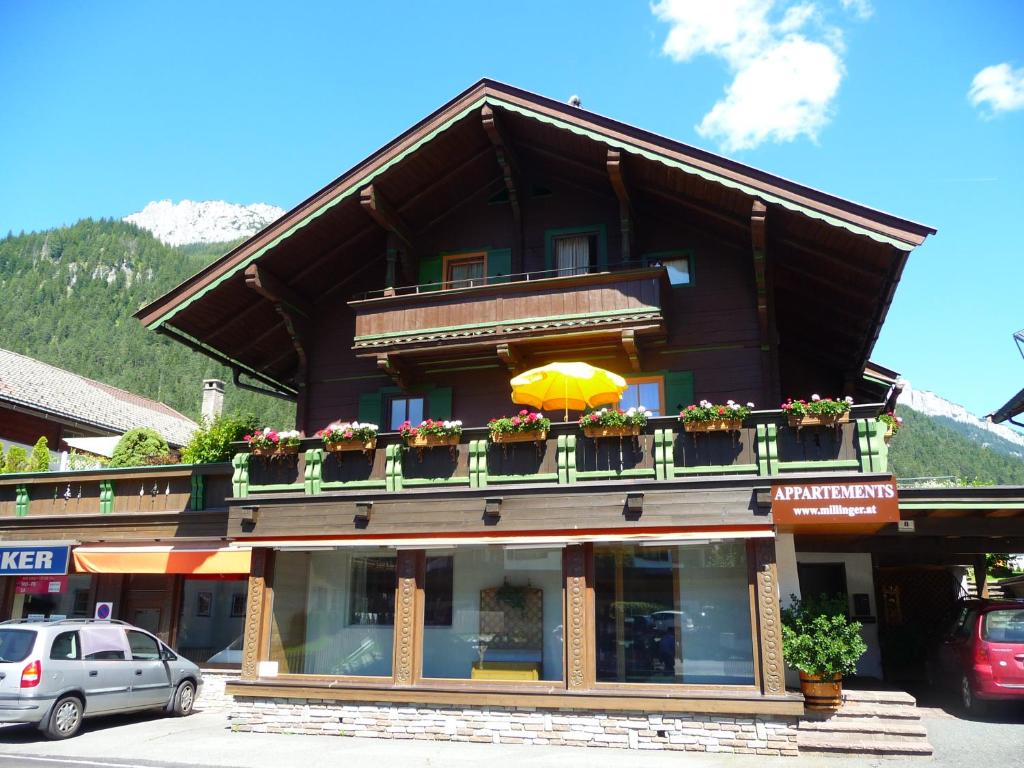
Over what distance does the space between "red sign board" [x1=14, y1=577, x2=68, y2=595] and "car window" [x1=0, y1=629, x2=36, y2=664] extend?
609 cm

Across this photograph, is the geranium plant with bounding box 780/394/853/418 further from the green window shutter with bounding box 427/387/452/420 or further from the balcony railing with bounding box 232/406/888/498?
the green window shutter with bounding box 427/387/452/420

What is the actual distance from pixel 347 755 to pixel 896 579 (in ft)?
43.0

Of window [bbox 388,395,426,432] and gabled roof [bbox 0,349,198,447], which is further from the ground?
gabled roof [bbox 0,349,198,447]

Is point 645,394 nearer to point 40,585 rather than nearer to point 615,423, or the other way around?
point 615,423

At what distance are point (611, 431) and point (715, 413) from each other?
66.1 inches

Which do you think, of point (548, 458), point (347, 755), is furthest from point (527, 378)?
point (347, 755)

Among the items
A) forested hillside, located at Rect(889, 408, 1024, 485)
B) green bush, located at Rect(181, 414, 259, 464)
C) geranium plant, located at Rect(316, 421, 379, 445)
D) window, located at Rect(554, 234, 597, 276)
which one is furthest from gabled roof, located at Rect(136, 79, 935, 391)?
forested hillside, located at Rect(889, 408, 1024, 485)

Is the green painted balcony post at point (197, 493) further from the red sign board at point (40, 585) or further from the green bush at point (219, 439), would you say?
the red sign board at point (40, 585)

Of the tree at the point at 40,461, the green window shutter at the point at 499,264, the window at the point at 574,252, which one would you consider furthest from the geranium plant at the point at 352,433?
the tree at the point at 40,461

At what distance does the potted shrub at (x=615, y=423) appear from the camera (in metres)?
14.0

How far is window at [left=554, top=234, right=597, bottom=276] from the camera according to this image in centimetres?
1795

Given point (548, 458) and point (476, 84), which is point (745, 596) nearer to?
point (548, 458)

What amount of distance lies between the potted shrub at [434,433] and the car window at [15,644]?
6.68 m

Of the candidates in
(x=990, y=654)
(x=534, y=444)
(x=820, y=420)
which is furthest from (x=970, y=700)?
(x=534, y=444)
